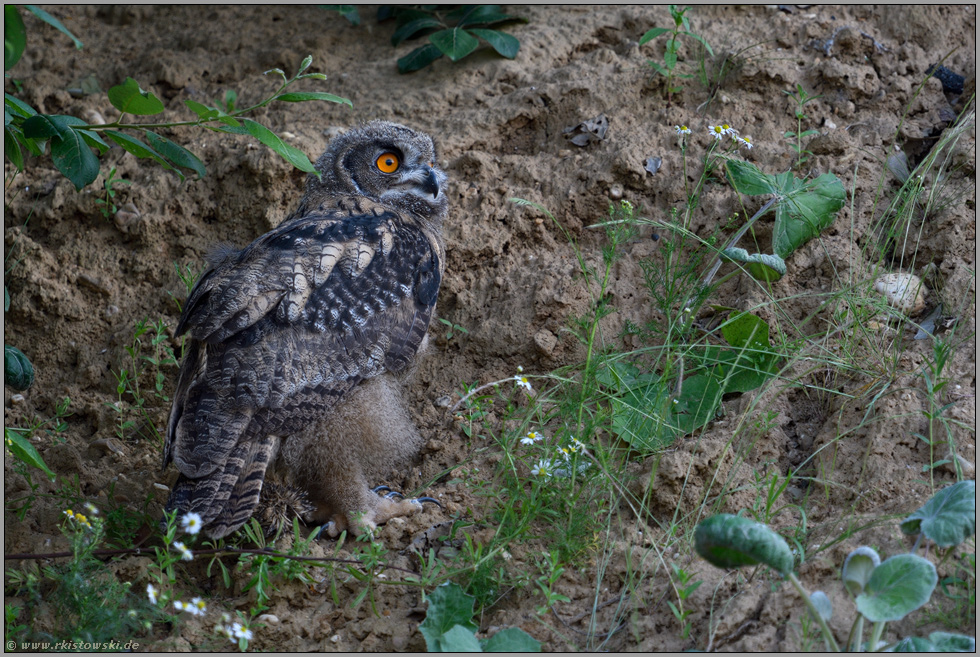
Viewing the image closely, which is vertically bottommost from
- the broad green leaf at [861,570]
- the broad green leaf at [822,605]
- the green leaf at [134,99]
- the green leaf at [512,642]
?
the green leaf at [512,642]

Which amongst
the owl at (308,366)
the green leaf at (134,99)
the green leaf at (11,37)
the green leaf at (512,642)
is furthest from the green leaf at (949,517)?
the green leaf at (11,37)

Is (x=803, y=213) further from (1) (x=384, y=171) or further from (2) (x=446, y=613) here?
(2) (x=446, y=613)

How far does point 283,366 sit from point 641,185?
2.34m

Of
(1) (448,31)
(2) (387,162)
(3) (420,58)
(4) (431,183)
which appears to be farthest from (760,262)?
(3) (420,58)

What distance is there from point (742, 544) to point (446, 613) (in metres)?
1.10

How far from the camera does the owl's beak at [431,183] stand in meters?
4.09

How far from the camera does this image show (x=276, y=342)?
10.9 feet

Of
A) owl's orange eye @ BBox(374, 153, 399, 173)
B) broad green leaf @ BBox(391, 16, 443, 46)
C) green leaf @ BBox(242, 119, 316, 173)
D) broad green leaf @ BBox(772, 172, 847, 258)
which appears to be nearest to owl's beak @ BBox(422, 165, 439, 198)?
owl's orange eye @ BBox(374, 153, 399, 173)

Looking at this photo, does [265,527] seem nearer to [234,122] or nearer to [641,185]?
[234,122]

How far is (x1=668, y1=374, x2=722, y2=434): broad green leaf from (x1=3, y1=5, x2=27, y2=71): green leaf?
301 cm

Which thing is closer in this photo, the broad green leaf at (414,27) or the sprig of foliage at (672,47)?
the sprig of foliage at (672,47)

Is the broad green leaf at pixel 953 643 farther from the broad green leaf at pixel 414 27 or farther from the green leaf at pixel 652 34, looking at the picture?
the broad green leaf at pixel 414 27

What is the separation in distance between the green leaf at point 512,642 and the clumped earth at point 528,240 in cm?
15

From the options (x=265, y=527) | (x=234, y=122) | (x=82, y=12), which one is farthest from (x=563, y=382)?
(x=82, y=12)
